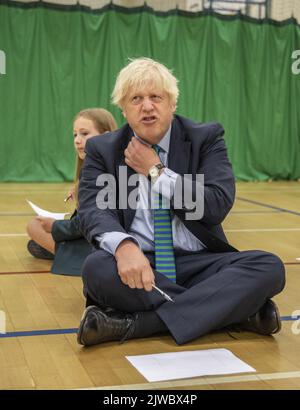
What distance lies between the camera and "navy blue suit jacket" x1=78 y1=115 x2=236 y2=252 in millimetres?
2102

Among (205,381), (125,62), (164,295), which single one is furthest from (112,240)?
(125,62)

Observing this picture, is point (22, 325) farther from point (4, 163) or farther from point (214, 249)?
point (4, 163)

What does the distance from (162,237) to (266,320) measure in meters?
0.45

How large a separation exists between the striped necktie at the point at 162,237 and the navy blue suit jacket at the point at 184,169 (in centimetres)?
6

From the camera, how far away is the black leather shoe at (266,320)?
209 cm

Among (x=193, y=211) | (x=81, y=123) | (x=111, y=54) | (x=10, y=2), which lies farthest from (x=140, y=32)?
(x=193, y=211)

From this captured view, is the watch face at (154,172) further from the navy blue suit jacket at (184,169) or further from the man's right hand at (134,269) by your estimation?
the man's right hand at (134,269)

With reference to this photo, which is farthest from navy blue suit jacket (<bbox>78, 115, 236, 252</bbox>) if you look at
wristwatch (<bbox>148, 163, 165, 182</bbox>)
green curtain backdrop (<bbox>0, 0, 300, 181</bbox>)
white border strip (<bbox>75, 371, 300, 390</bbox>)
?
green curtain backdrop (<bbox>0, 0, 300, 181</bbox>)

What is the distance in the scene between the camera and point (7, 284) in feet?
9.18

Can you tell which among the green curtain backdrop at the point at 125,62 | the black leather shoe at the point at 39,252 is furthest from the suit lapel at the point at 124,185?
the green curtain backdrop at the point at 125,62

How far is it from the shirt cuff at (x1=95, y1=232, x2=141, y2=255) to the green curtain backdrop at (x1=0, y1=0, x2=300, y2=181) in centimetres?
545

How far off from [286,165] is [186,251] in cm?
617

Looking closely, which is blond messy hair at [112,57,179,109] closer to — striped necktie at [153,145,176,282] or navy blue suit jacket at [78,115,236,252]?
navy blue suit jacket at [78,115,236,252]

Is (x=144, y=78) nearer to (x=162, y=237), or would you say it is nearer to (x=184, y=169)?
(x=184, y=169)
